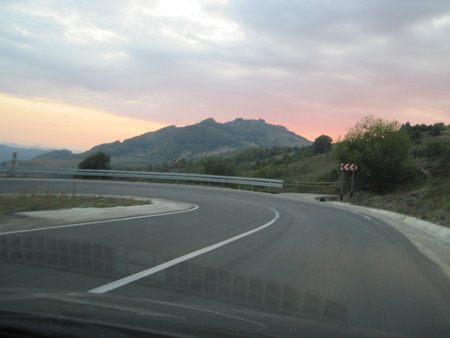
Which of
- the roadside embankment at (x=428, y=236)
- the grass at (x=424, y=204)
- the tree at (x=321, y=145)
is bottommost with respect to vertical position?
the roadside embankment at (x=428, y=236)

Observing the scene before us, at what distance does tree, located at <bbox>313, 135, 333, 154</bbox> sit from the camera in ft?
320

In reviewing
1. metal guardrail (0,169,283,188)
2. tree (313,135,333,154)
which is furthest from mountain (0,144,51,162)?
tree (313,135,333,154)

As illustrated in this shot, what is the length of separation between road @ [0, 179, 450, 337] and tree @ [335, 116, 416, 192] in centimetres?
2695

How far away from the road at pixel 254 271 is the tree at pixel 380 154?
26947 mm

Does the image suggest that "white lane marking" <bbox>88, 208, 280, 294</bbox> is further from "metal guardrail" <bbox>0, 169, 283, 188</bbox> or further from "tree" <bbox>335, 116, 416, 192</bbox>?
"tree" <bbox>335, 116, 416, 192</bbox>

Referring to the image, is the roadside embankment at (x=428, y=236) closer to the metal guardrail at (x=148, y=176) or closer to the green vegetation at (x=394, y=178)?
the green vegetation at (x=394, y=178)

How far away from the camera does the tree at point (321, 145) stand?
97.5 metres

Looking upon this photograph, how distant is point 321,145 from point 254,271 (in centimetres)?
9437

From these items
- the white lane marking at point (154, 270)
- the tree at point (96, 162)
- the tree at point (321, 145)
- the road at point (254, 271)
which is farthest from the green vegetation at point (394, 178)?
the tree at point (321, 145)

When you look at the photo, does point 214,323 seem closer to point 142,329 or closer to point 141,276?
point 142,329

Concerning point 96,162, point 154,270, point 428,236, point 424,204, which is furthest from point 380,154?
point 154,270

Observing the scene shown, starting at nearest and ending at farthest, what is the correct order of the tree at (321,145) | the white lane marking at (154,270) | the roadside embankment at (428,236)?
the white lane marking at (154,270)
the roadside embankment at (428,236)
the tree at (321,145)

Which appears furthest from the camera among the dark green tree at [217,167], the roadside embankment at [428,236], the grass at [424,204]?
the dark green tree at [217,167]

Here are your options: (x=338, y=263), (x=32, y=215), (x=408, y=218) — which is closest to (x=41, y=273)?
(x=338, y=263)
